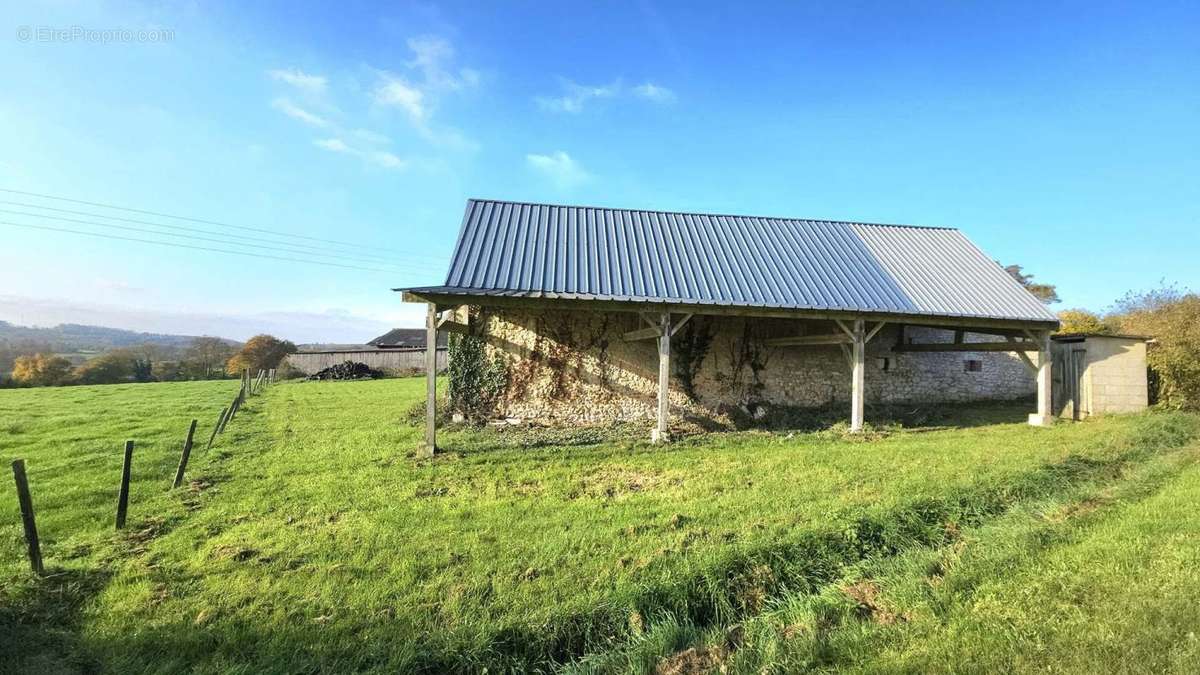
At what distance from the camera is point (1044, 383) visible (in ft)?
38.2

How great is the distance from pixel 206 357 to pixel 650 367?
37984 mm

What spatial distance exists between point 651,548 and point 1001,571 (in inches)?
96.9

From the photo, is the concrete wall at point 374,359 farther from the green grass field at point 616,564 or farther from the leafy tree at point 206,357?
the green grass field at point 616,564

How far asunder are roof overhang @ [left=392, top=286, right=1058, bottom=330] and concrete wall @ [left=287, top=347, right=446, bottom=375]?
76.7ft

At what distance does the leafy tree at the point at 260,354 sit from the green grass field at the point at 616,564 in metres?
34.6

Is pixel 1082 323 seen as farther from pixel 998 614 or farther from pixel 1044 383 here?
pixel 998 614

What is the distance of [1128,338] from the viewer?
1209cm

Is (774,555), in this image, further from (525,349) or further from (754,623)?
(525,349)

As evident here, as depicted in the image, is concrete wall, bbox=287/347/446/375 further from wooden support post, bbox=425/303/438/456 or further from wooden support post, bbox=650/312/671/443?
wooden support post, bbox=650/312/671/443

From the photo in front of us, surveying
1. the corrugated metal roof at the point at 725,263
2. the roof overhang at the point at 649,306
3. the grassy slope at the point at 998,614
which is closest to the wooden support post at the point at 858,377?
the roof overhang at the point at 649,306

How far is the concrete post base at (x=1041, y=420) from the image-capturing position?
11.4 m

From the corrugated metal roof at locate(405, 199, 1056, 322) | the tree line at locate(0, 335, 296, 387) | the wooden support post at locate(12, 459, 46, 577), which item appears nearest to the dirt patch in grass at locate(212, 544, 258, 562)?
the wooden support post at locate(12, 459, 46, 577)

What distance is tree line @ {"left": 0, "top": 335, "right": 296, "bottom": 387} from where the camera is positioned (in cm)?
2638

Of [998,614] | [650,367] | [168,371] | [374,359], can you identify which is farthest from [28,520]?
[168,371]
